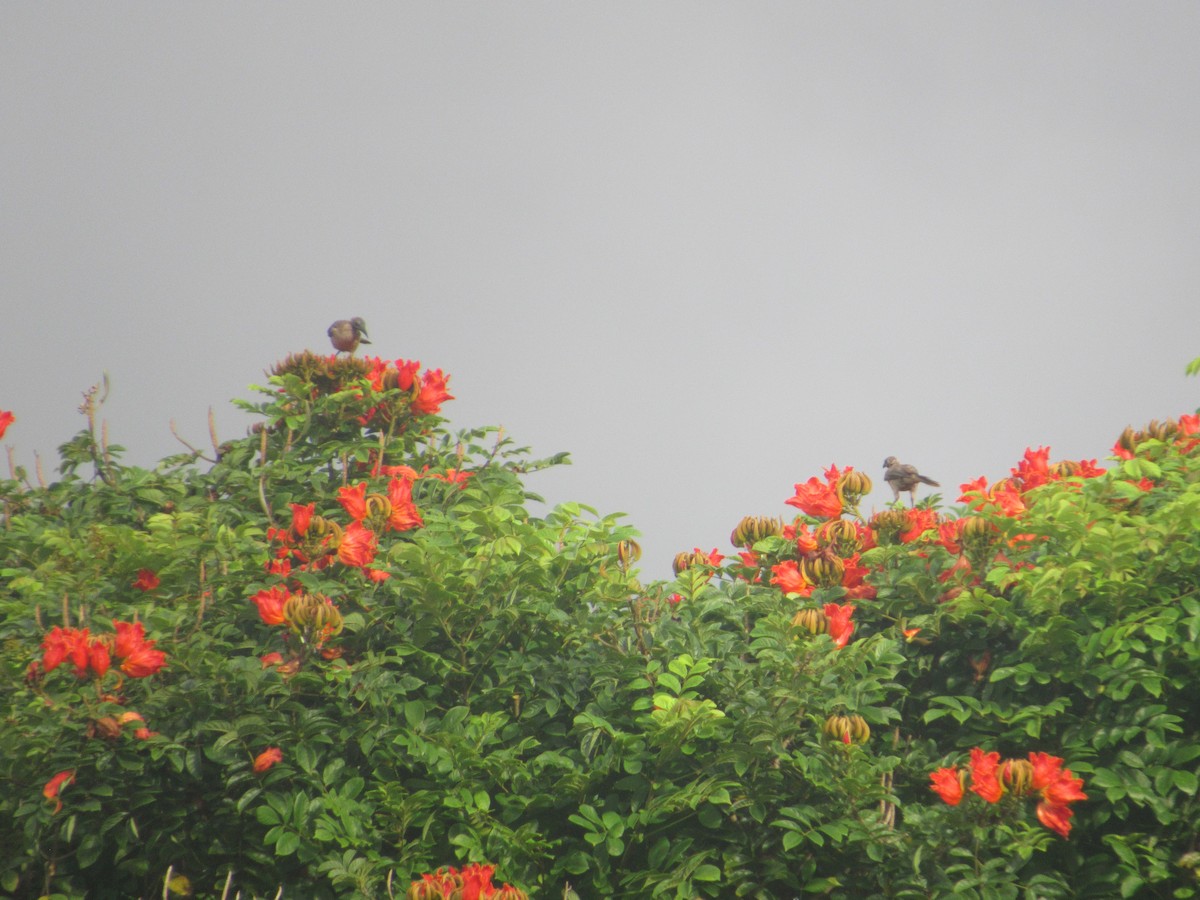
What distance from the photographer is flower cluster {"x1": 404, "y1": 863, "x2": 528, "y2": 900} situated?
10.1 feet

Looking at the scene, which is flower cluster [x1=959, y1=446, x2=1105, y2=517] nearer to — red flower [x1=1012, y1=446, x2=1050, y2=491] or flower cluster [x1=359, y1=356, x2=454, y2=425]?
red flower [x1=1012, y1=446, x2=1050, y2=491]

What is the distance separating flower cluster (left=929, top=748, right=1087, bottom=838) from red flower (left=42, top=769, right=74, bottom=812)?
111 inches

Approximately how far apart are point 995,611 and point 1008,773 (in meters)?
0.78

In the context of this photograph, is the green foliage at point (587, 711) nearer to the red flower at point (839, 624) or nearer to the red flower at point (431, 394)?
the red flower at point (839, 624)

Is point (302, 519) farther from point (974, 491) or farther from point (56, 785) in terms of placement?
point (974, 491)

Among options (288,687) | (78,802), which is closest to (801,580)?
(288,687)

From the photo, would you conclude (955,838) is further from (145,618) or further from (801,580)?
(145,618)

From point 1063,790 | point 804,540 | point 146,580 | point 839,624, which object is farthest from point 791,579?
point 146,580

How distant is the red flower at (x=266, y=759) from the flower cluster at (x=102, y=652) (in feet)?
1.51

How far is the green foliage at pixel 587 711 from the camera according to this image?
3.74 m

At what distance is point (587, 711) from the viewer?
3.95m

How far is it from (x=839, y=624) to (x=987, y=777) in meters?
0.81

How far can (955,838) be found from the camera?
3777 mm

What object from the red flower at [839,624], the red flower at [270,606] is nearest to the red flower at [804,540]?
the red flower at [839,624]
